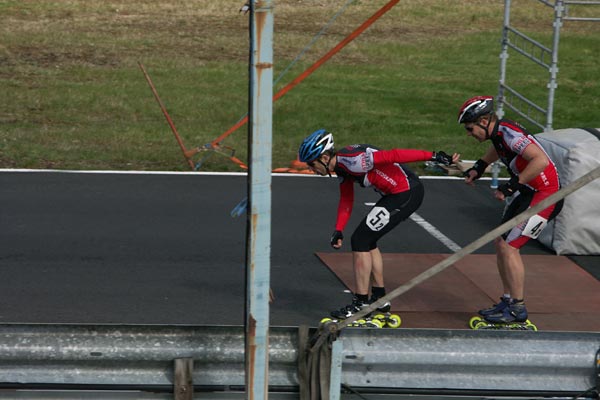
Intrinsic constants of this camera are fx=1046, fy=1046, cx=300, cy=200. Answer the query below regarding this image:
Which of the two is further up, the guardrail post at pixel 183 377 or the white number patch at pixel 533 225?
the white number patch at pixel 533 225

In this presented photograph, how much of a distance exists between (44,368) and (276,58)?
21336 millimetres

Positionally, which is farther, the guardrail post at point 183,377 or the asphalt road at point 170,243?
the asphalt road at point 170,243

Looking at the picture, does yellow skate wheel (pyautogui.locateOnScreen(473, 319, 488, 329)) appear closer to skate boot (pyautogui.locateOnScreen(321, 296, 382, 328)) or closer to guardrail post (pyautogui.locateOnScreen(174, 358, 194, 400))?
skate boot (pyautogui.locateOnScreen(321, 296, 382, 328))

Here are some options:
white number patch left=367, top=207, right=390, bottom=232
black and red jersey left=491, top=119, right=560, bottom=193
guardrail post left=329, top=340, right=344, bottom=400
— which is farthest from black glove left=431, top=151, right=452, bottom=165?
guardrail post left=329, top=340, right=344, bottom=400

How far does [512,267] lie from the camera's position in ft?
30.4

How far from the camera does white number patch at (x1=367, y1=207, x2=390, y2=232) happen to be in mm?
9352

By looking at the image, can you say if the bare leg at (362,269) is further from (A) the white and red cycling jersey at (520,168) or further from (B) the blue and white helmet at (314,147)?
(A) the white and red cycling jersey at (520,168)

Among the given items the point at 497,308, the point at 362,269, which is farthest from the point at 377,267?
the point at 497,308

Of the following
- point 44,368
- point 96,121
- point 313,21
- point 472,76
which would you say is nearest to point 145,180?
point 96,121

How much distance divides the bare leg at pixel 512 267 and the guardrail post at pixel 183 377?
4.10 m

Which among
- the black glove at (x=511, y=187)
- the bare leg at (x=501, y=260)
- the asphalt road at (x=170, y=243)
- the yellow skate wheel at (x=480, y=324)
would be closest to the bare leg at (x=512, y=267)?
the bare leg at (x=501, y=260)

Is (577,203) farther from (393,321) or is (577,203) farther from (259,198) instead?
(259,198)

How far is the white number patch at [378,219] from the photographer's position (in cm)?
935

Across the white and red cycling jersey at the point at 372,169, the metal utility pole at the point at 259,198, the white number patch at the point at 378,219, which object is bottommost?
the metal utility pole at the point at 259,198
